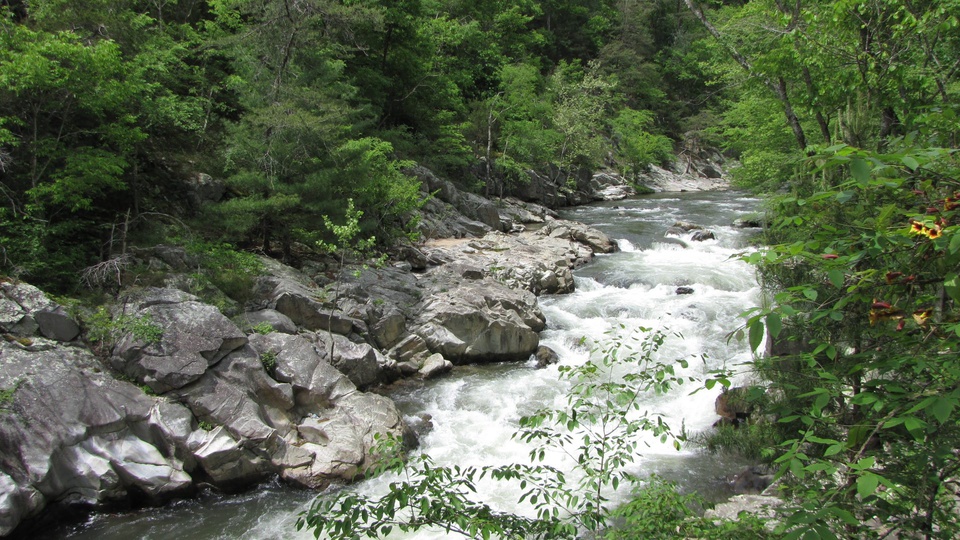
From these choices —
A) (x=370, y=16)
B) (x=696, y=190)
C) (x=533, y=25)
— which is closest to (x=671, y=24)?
(x=533, y=25)

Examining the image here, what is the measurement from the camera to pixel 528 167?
2852 cm

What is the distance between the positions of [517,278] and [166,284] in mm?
8690

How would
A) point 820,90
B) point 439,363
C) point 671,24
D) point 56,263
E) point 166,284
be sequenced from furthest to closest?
point 671,24
point 439,363
point 166,284
point 56,263
point 820,90

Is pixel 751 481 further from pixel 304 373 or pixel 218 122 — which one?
pixel 218 122

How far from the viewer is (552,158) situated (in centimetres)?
2958

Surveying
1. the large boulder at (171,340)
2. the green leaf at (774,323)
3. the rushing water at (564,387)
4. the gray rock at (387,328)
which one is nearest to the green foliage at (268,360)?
the large boulder at (171,340)

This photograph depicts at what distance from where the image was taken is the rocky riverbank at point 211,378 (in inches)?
261

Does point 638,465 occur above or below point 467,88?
below

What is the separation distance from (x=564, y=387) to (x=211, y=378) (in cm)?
595

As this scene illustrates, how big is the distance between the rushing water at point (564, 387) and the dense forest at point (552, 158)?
0.64 m

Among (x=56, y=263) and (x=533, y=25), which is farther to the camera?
(x=533, y=25)

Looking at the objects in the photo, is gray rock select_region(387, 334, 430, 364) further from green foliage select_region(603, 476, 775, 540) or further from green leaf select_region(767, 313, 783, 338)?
green leaf select_region(767, 313, 783, 338)

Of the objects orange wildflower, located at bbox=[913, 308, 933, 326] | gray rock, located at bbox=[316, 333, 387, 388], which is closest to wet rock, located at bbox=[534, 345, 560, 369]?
gray rock, located at bbox=[316, 333, 387, 388]

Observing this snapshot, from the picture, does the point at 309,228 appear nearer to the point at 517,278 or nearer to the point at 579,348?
the point at 517,278
